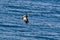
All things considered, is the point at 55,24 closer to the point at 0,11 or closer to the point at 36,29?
the point at 36,29

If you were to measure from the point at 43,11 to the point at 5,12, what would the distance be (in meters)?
3.68

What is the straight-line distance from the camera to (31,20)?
3194cm

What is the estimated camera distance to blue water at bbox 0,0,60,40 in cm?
2825

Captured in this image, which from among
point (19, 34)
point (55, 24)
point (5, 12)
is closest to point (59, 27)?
point (55, 24)

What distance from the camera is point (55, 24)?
101ft

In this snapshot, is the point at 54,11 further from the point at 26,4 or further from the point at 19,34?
the point at 19,34

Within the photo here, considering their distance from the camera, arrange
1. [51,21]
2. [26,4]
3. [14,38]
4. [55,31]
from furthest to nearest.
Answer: [26,4]
[51,21]
[55,31]
[14,38]

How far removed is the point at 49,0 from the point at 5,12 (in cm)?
609

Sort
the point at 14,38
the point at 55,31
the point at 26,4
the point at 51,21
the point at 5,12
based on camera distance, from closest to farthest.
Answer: the point at 14,38
the point at 55,31
the point at 51,21
the point at 5,12
the point at 26,4

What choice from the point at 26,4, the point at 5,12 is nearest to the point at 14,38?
the point at 5,12

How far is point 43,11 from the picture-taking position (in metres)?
34.6

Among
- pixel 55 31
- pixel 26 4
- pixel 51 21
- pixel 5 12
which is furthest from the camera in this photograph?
pixel 26 4

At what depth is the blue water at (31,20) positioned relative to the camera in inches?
1112

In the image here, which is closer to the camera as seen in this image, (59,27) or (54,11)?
(59,27)
